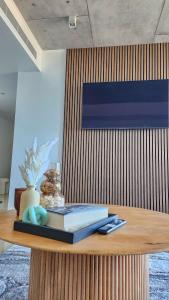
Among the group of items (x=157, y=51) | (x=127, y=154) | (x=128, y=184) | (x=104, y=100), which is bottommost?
(x=128, y=184)

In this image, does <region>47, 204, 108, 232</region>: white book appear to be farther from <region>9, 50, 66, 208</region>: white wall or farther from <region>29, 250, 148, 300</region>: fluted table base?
<region>9, 50, 66, 208</region>: white wall

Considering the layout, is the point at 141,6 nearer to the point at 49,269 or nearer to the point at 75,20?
the point at 75,20

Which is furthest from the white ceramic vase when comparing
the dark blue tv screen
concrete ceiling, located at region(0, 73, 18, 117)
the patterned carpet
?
concrete ceiling, located at region(0, 73, 18, 117)

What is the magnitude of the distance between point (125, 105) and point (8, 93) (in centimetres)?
358

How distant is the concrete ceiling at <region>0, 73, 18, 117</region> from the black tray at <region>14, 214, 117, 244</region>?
400cm

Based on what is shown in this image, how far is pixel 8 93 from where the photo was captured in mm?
6086

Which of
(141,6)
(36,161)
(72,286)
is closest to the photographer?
(72,286)

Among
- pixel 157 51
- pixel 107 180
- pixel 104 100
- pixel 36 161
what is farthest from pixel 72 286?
pixel 157 51

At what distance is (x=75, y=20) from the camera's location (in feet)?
10.7

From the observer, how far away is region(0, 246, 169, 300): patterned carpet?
5.38 ft

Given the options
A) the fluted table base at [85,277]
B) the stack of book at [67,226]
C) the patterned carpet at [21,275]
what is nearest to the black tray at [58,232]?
the stack of book at [67,226]

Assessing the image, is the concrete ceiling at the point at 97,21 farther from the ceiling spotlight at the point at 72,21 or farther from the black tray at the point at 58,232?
the black tray at the point at 58,232

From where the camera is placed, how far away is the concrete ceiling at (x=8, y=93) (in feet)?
15.7

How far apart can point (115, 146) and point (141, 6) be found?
200cm
